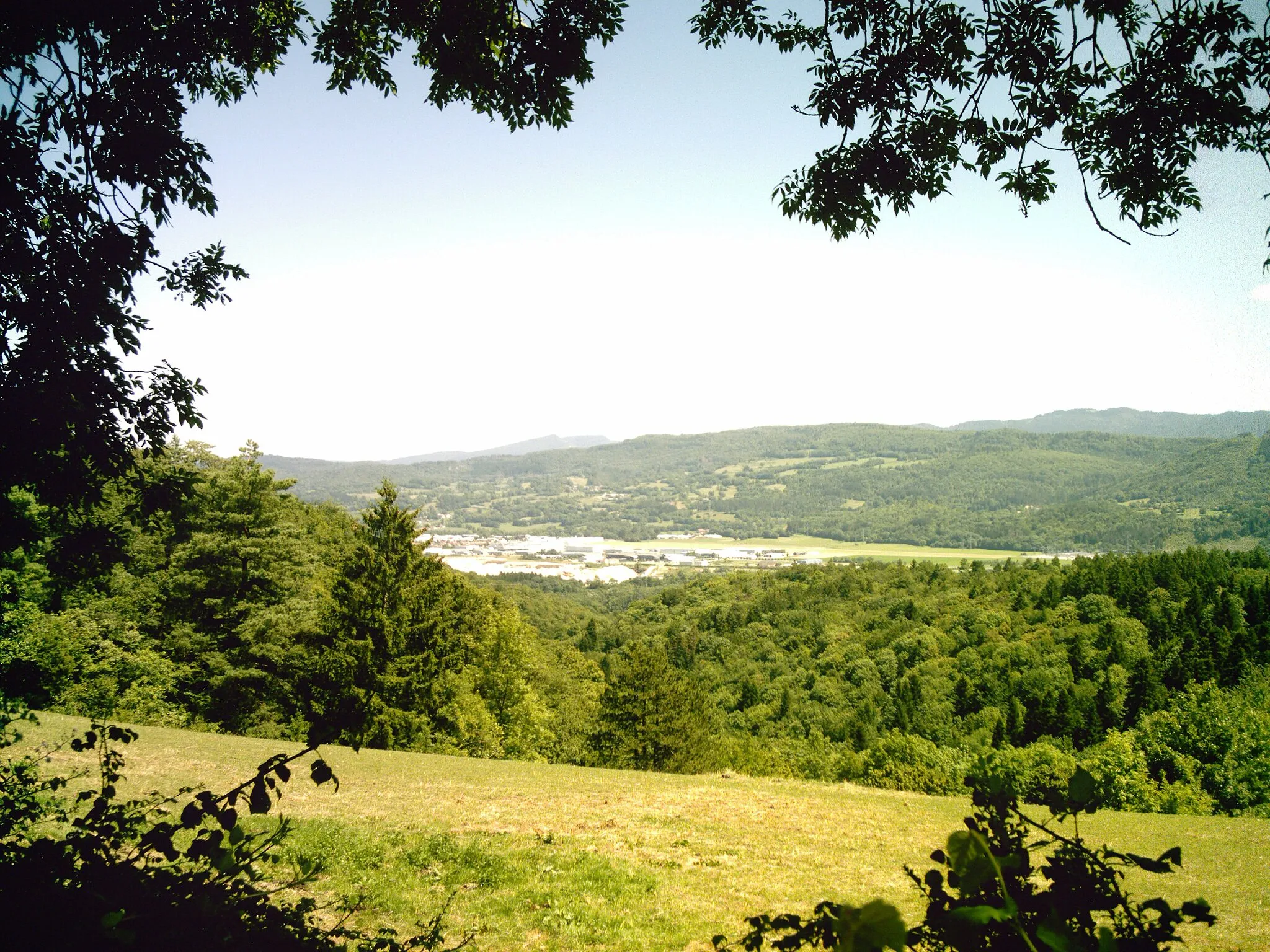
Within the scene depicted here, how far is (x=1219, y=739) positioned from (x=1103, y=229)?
4658cm

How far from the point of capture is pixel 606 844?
30.2 ft

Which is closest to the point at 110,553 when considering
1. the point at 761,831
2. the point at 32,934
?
the point at 32,934

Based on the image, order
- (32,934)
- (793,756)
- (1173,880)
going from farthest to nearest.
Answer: (793,756) < (1173,880) < (32,934)

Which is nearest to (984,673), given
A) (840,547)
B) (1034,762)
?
(1034,762)

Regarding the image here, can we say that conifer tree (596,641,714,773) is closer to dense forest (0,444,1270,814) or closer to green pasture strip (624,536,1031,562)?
dense forest (0,444,1270,814)

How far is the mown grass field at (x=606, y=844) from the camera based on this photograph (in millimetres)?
6469

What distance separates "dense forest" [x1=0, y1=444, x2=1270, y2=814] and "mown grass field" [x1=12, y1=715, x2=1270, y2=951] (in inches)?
74.5

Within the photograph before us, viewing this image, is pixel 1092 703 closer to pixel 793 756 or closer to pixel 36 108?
pixel 793 756

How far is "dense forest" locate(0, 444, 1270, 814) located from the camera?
18.6m

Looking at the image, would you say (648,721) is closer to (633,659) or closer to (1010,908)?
(633,659)

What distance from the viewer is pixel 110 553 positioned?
396 cm

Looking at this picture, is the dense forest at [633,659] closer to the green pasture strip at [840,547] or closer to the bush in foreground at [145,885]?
the bush in foreground at [145,885]

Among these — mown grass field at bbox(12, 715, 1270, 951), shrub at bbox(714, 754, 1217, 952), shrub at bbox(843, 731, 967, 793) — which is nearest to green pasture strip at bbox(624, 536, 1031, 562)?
shrub at bbox(843, 731, 967, 793)

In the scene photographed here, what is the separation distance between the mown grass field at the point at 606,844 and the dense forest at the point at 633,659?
1892 mm
